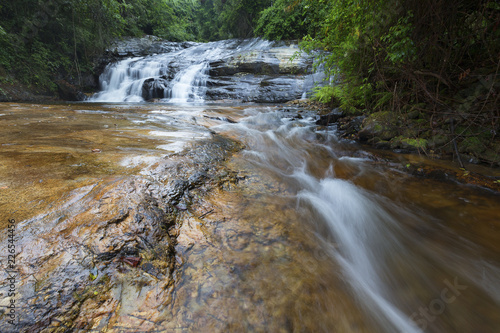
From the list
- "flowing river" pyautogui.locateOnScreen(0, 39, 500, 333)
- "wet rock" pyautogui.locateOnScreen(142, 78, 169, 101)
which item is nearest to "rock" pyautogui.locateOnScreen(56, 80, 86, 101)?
"wet rock" pyautogui.locateOnScreen(142, 78, 169, 101)

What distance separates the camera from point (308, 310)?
4.02 feet

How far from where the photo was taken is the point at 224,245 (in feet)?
5.11

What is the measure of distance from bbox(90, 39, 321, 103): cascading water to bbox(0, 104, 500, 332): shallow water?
9411mm

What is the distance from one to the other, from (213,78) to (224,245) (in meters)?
13.2

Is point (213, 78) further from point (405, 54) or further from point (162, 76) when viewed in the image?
point (405, 54)

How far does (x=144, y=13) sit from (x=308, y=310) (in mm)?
25351

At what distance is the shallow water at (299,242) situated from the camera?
121 cm

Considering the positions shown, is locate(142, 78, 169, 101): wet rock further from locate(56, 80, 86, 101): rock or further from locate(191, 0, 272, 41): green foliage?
locate(191, 0, 272, 41): green foliage

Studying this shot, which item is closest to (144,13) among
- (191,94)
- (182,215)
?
(191,94)

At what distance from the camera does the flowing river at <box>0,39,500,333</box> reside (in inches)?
42.4

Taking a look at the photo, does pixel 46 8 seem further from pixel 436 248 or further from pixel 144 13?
pixel 436 248

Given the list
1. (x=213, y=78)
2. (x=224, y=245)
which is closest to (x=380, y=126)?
(x=224, y=245)

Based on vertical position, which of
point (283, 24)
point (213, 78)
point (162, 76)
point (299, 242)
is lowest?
point (299, 242)

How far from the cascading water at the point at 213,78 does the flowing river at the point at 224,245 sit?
965 cm
